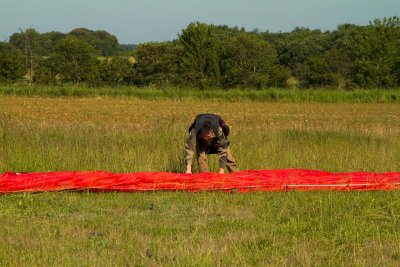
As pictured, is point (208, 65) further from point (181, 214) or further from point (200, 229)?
point (200, 229)

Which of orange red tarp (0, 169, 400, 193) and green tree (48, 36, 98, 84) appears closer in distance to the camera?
orange red tarp (0, 169, 400, 193)

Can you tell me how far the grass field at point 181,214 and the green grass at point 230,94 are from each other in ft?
80.1

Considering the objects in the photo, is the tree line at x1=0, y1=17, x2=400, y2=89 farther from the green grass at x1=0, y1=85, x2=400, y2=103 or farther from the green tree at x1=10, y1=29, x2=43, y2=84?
the green grass at x1=0, y1=85, x2=400, y2=103

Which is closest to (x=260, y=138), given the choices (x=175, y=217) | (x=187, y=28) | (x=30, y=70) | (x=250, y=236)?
(x=175, y=217)

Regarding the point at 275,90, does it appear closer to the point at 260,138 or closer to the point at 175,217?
the point at 260,138

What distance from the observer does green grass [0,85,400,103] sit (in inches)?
1394

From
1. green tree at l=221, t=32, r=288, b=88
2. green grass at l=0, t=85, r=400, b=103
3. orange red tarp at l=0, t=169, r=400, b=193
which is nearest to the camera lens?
orange red tarp at l=0, t=169, r=400, b=193

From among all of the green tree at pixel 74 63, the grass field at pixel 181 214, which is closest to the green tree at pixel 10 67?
the green tree at pixel 74 63

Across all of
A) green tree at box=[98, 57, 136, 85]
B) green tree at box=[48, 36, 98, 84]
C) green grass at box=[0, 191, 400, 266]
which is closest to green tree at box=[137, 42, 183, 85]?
green tree at box=[98, 57, 136, 85]

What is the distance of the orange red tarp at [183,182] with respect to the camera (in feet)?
24.2

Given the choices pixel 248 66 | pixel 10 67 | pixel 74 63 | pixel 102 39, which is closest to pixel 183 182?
pixel 10 67

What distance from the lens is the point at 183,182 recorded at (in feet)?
24.9

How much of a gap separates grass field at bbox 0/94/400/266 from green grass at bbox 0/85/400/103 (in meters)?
24.4

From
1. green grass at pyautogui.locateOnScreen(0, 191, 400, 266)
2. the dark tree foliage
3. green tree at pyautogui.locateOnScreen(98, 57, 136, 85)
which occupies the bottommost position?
green grass at pyautogui.locateOnScreen(0, 191, 400, 266)
